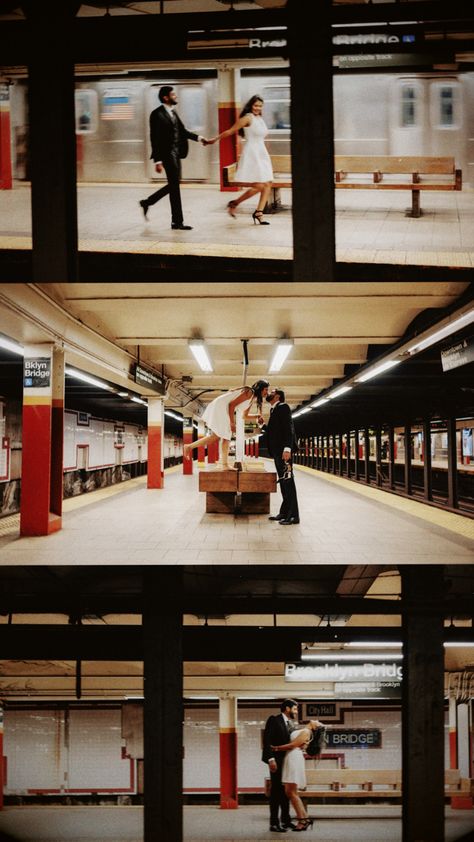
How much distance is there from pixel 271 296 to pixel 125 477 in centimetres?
1112

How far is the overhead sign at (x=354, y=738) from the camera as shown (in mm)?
9500

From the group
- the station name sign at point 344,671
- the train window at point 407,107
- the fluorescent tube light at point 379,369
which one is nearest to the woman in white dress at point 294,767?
the station name sign at point 344,671

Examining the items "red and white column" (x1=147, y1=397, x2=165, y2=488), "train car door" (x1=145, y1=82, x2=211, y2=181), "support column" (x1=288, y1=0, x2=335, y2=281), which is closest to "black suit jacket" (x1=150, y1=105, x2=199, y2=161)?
"support column" (x1=288, y1=0, x2=335, y2=281)

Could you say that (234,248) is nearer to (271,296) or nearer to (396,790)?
(271,296)

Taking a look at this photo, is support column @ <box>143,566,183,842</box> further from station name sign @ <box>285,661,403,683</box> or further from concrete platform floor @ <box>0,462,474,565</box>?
station name sign @ <box>285,661,403,683</box>

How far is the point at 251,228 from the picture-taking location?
14.7 feet

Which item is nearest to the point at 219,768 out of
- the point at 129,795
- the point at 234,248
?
the point at 129,795

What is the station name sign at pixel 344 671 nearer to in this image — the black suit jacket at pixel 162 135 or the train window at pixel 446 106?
the black suit jacket at pixel 162 135

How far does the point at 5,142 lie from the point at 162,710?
6202mm

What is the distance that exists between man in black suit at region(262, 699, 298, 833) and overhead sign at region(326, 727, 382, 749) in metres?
3.03

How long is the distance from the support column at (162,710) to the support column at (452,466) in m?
5.57

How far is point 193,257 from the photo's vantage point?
353cm

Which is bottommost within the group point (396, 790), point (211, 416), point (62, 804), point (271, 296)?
point (62, 804)

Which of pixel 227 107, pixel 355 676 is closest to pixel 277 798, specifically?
pixel 355 676
